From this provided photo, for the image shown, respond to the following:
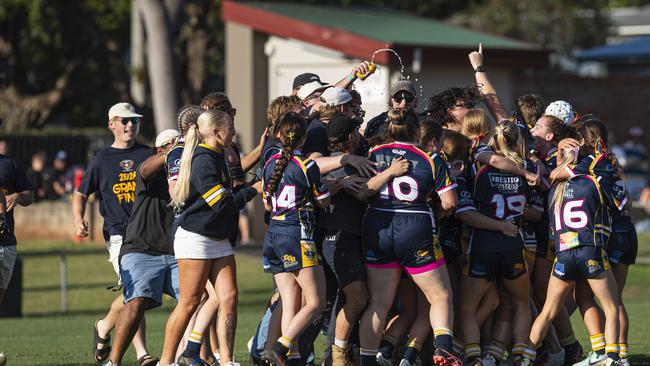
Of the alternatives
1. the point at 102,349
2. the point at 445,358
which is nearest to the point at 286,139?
the point at 445,358

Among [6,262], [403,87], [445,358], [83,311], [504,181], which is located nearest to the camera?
[445,358]

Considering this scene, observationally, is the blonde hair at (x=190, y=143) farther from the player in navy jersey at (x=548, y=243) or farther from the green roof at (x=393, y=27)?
the green roof at (x=393, y=27)

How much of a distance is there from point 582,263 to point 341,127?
2.07 m

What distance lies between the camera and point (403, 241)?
27.2 ft

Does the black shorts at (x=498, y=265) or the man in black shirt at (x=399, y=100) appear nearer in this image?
the black shorts at (x=498, y=265)

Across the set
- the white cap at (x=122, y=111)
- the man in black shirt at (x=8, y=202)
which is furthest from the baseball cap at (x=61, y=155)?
the white cap at (x=122, y=111)

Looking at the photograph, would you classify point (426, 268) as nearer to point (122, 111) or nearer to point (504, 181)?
point (504, 181)

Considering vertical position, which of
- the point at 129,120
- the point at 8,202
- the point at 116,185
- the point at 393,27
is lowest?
the point at 8,202

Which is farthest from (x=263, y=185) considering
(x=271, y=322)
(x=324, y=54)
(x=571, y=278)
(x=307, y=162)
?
(x=324, y=54)

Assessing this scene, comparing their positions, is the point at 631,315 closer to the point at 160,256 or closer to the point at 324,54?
the point at 160,256

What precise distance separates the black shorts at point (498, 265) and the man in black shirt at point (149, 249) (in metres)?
2.36

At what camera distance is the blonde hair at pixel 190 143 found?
829cm

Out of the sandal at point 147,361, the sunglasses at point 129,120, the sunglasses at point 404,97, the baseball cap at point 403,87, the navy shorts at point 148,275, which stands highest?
the baseball cap at point 403,87

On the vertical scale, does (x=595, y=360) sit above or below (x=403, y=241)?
below
